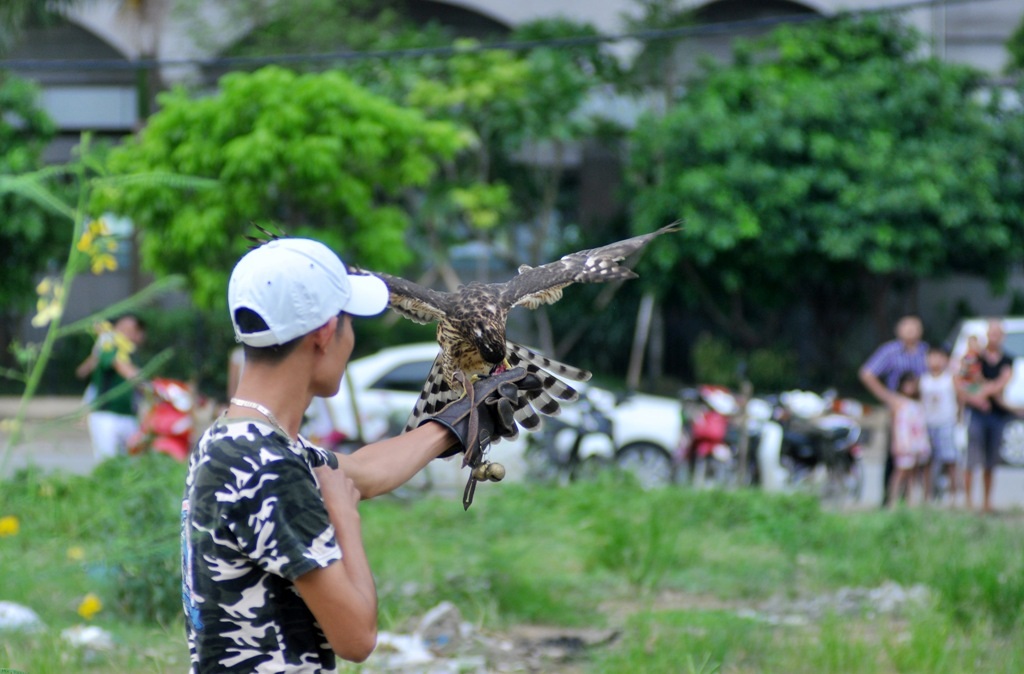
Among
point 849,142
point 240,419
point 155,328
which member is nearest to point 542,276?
point 240,419

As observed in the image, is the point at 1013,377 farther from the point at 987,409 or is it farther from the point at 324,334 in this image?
the point at 324,334

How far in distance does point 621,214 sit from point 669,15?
13.5 feet

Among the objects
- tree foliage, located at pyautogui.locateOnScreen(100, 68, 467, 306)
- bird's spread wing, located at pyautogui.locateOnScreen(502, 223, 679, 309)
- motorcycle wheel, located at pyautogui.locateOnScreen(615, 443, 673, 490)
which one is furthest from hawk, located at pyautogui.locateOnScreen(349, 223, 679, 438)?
tree foliage, located at pyautogui.locateOnScreen(100, 68, 467, 306)

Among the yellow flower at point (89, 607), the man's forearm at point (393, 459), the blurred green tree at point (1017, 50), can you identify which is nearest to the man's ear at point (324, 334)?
the man's forearm at point (393, 459)

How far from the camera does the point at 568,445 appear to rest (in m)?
10.2

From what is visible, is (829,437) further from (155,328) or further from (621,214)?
(155,328)

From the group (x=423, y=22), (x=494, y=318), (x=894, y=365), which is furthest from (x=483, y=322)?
(x=423, y=22)

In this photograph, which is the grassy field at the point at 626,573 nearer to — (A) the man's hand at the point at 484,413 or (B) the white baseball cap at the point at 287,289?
(A) the man's hand at the point at 484,413

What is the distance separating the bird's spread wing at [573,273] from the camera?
3.42 m

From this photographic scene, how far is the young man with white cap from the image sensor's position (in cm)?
190

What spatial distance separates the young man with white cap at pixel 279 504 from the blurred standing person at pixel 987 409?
8869 mm

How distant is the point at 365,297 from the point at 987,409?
896 cm

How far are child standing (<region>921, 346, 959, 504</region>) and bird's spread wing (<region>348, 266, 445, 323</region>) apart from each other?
23.5 ft

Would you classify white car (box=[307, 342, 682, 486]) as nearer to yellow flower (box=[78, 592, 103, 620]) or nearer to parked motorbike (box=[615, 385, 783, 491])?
parked motorbike (box=[615, 385, 783, 491])
